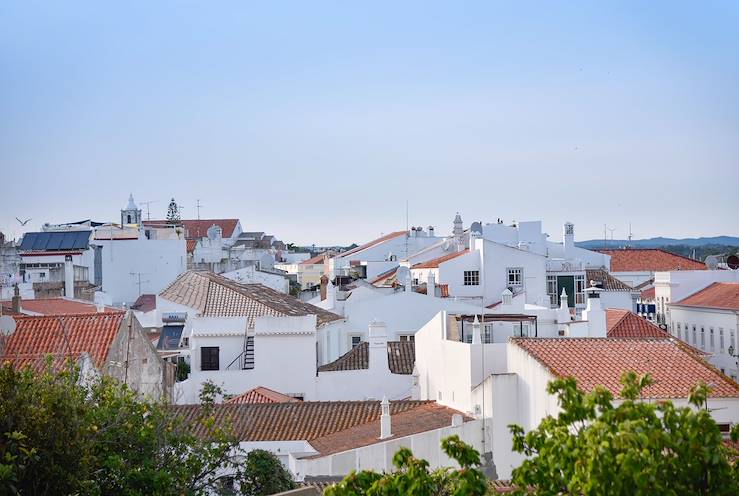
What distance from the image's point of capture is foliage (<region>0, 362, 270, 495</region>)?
17.1m

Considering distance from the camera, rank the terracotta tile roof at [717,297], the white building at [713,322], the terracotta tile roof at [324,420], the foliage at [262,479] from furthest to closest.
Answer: the terracotta tile roof at [717,297]
the white building at [713,322]
the terracotta tile roof at [324,420]
the foliage at [262,479]

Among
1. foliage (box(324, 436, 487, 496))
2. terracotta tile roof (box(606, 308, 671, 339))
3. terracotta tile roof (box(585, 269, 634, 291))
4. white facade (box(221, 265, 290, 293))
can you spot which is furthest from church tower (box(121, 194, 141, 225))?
foliage (box(324, 436, 487, 496))

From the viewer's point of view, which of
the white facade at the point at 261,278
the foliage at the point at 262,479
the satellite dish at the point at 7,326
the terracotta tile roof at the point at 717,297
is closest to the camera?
the foliage at the point at 262,479

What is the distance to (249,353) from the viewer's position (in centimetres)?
4519

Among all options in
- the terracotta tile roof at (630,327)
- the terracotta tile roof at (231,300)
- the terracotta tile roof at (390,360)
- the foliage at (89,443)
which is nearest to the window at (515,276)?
the terracotta tile roof at (630,327)

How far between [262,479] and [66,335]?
10.2 meters

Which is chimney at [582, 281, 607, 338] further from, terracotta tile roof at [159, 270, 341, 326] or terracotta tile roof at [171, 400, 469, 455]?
terracotta tile roof at [159, 270, 341, 326]

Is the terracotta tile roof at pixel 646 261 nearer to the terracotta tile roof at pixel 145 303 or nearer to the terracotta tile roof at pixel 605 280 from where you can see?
the terracotta tile roof at pixel 605 280

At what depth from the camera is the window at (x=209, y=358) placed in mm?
45219

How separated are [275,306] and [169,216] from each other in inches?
3145

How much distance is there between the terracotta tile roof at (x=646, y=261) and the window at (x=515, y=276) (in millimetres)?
31858

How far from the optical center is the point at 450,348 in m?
35.8

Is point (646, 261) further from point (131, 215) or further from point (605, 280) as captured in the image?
point (131, 215)

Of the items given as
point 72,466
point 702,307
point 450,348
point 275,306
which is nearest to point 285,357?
point 275,306
